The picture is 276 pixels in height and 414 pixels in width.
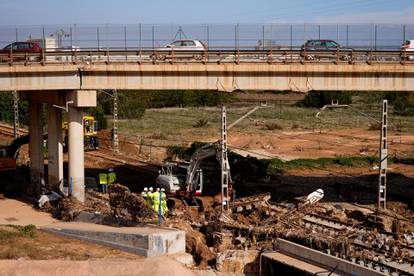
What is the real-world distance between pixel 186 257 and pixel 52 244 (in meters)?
5.17

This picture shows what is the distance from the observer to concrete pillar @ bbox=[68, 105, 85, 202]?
1368 inches

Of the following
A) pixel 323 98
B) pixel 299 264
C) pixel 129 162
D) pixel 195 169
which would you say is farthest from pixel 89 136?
pixel 323 98

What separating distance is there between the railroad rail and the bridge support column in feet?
5.30

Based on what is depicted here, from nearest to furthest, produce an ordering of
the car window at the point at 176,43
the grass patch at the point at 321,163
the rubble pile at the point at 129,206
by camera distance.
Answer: the rubble pile at the point at 129,206 < the car window at the point at 176,43 < the grass patch at the point at 321,163

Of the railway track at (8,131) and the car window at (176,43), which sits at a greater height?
the car window at (176,43)

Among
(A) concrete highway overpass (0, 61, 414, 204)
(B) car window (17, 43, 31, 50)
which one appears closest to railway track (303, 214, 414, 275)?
(A) concrete highway overpass (0, 61, 414, 204)

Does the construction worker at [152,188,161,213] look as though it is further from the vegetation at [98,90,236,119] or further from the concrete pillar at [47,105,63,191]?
the vegetation at [98,90,236,119]

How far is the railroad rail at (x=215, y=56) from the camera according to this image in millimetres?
33406

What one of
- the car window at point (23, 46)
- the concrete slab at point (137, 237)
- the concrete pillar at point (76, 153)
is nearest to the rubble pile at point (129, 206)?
the concrete slab at point (137, 237)

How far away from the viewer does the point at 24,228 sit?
30.5 metres

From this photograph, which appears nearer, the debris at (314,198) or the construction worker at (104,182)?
the debris at (314,198)

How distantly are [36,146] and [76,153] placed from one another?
17.4 ft

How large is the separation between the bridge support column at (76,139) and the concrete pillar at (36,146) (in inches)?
182

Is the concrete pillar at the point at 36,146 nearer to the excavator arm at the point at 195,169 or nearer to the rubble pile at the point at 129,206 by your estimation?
the excavator arm at the point at 195,169
